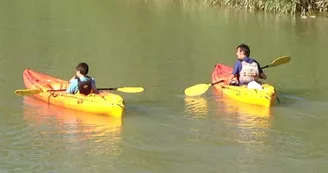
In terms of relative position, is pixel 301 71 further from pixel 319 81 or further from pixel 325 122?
pixel 325 122

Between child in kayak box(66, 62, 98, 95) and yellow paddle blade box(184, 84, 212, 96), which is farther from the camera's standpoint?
yellow paddle blade box(184, 84, 212, 96)

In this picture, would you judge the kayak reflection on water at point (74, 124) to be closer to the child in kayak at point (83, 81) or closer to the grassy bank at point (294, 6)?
the child in kayak at point (83, 81)


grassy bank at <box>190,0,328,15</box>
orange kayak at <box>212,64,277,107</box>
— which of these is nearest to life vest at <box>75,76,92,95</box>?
orange kayak at <box>212,64,277,107</box>

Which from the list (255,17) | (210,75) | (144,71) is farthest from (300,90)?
(255,17)

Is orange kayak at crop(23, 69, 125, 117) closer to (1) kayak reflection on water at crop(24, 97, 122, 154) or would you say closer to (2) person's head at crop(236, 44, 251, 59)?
(1) kayak reflection on water at crop(24, 97, 122, 154)

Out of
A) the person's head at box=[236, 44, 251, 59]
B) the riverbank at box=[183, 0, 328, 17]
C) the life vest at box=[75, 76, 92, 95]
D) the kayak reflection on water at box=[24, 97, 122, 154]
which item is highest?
the riverbank at box=[183, 0, 328, 17]

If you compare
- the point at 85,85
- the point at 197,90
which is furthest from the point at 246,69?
the point at 85,85

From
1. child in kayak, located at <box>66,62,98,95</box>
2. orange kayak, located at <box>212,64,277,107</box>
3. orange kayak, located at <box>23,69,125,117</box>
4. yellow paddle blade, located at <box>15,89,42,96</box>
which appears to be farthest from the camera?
orange kayak, located at <box>212,64,277,107</box>

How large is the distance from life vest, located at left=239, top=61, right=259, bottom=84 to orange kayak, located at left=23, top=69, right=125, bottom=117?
196 cm

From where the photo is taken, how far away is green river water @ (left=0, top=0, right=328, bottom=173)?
24.2ft

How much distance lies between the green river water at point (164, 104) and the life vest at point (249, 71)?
450 millimetres

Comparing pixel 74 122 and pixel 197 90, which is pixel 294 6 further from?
pixel 74 122

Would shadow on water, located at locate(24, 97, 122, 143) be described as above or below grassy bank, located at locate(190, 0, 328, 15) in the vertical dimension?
below

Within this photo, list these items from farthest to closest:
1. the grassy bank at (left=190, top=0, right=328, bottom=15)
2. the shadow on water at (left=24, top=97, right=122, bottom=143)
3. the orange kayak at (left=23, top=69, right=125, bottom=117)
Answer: the grassy bank at (left=190, top=0, right=328, bottom=15)
the orange kayak at (left=23, top=69, right=125, bottom=117)
the shadow on water at (left=24, top=97, right=122, bottom=143)
